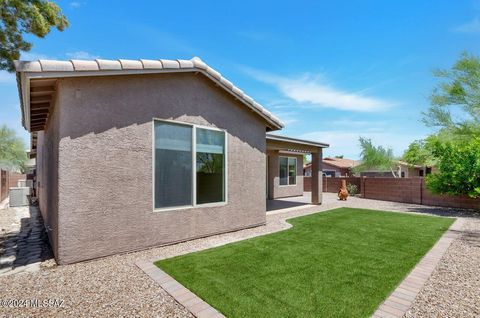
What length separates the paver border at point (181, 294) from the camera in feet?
11.9

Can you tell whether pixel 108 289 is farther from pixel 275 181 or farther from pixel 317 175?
pixel 275 181

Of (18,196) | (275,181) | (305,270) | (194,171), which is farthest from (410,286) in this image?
(18,196)

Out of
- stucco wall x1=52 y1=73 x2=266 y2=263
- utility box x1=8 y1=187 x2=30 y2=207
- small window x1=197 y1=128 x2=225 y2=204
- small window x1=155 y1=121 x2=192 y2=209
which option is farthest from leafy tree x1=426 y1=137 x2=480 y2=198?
utility box x1=8 y1=187 x2=30 y2=207

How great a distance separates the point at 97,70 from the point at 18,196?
14547mm

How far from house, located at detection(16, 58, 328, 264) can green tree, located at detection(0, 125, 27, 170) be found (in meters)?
43.5

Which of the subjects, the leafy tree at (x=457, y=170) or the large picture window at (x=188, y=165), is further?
the leafy tree at (x=457, y=170)

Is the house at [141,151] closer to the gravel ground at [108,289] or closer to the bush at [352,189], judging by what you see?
the gravel ground at [108,289]

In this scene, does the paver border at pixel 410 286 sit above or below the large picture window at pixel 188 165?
below

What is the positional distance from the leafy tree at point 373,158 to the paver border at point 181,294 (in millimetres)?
47253

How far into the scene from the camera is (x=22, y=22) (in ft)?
25.7

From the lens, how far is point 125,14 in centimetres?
1003

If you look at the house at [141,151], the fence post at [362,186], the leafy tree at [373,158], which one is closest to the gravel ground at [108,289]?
the house at [141,151]

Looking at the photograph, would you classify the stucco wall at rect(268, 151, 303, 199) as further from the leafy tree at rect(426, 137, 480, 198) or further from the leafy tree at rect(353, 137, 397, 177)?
the leafy tree at rect(353, 137, 397, 177)

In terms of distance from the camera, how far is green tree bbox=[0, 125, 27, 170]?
4066 centimetres
